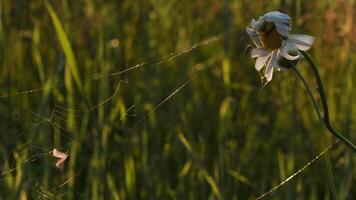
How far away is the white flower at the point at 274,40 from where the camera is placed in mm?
969

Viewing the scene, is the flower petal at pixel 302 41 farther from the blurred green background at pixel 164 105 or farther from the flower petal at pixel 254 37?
the blurred green background at pixel 164 105

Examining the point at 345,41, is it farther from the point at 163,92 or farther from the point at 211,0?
the point at 211,0

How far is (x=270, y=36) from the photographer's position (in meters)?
0.99

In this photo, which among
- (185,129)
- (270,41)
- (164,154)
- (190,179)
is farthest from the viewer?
(185,129)

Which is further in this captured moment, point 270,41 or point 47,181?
point 47,181

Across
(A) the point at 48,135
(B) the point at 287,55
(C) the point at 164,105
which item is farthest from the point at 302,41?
(C) the point at 164,105

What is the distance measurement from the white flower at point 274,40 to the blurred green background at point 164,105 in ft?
1.25

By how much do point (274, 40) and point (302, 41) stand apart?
4 centimetres

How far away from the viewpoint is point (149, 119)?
2.14m

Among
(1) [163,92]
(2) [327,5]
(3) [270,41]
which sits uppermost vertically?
(3) [270,41]

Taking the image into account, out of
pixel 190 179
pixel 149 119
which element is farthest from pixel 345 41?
pixel 190 179

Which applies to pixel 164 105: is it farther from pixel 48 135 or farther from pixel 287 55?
pixel 287 55

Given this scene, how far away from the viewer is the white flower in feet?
3.18

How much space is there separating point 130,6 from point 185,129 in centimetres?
59
